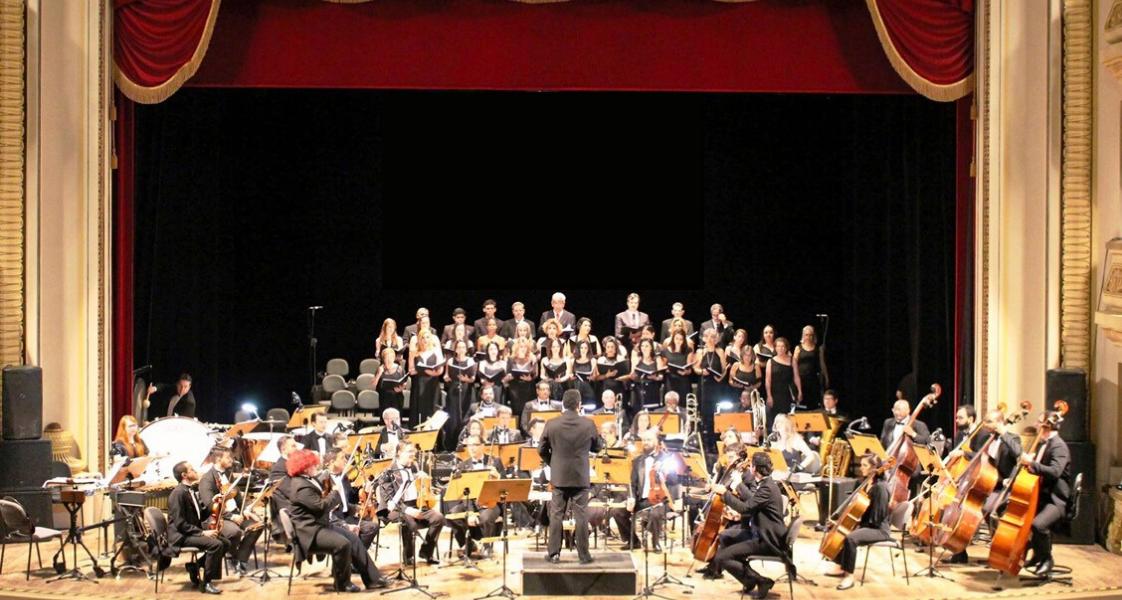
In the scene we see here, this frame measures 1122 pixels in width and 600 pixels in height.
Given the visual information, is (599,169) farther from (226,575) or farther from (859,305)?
(226,575)

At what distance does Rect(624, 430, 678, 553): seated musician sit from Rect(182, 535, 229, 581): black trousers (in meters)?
3.42

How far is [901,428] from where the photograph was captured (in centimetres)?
1370

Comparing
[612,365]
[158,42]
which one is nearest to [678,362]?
[612,365]

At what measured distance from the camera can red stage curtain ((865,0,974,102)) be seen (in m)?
14.4

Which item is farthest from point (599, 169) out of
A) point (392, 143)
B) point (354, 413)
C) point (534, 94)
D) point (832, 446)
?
point (832, 446)

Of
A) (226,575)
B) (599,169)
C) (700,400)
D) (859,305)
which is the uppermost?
(599,169)

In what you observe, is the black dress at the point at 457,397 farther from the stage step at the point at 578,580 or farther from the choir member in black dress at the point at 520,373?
the stage step at the point at 578,580

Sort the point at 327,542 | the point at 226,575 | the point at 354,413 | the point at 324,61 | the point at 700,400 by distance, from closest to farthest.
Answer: the point at 327,542 < the point at 226,575 < the point at 324,61 < the point at 700,400 < the point at 354,413

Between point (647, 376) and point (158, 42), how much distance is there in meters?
A: 6.52

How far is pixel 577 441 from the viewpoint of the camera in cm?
1172

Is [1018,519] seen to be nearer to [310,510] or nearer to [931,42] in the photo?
[931,42]

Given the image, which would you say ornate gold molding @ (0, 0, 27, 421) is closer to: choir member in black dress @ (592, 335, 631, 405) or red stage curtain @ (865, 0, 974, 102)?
choir member in black dress @ (592, 335, 631, 405)

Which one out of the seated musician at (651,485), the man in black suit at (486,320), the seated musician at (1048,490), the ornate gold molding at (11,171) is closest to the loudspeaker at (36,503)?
the ornate gold molding at (11,171)

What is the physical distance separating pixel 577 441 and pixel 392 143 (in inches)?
339
